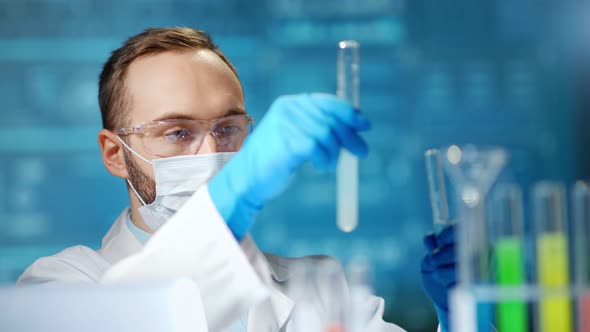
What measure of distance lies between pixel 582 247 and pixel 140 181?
4.61ft

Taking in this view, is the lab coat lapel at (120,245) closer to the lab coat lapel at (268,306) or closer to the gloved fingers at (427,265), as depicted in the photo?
the lab coat lapel at (268,306)

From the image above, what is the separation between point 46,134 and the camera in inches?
175

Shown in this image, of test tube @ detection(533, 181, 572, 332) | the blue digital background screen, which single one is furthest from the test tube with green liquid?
the blue digital background screen

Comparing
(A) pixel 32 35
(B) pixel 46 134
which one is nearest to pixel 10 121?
(B) pixel 46 134

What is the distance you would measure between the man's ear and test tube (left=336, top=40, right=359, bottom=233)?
42.4 inches

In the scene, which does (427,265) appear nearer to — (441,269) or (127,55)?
(441,269)

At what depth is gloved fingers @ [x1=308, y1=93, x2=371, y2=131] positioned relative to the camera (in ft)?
4.37

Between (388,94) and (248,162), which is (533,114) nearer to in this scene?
(388,94)

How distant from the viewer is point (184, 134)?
2027 mm

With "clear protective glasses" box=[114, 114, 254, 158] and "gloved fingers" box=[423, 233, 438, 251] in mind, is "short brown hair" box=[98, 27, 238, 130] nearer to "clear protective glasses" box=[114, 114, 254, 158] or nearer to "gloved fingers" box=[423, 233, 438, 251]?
"clear protective glasses" box=[114, 114, 254, 158]

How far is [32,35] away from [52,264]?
120 inches

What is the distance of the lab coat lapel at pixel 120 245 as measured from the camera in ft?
6.72

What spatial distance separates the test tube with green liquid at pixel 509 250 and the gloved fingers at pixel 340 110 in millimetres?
348

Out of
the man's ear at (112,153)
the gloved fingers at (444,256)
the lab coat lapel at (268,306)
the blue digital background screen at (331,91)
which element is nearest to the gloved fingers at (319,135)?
the gloved fingers at (444,256)
